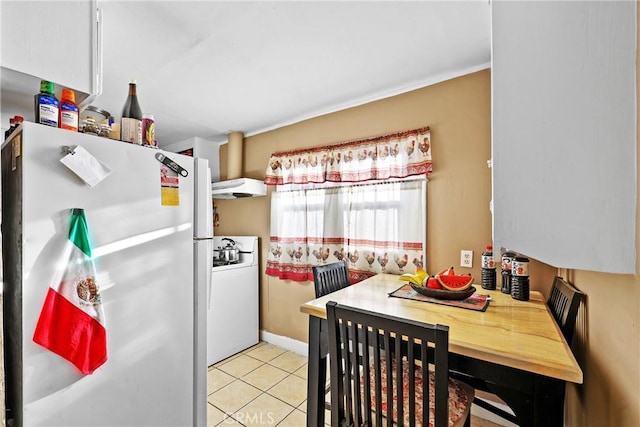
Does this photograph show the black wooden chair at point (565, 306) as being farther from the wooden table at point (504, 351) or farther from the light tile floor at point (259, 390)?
the light tile floor at point (259, 390)

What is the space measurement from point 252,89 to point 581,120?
230 cm

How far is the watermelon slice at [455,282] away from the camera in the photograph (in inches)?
62.0

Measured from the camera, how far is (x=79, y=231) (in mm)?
1052

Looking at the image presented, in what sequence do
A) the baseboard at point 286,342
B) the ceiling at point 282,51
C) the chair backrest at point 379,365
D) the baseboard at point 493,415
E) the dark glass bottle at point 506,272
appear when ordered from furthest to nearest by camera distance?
the baseboard at point 286,342 → the baseboard at point 493,415 → the dark glass bottle at point 506,272 → the ceiling at point 282,51 → the chair backrest at point 379,365

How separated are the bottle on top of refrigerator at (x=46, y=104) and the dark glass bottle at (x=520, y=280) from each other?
221 centimetres

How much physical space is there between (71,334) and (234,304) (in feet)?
6.02

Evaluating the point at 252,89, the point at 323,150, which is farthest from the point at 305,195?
the point at 252,89

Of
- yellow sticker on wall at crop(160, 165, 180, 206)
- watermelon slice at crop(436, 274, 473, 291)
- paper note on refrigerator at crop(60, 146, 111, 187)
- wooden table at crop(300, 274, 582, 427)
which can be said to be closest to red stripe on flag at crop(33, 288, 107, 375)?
paper note on refrigerator at crop(60, 146, 111, 187)

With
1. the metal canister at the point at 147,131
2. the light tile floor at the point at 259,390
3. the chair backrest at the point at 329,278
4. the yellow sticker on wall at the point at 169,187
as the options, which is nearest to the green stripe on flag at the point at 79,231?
the yellow sticker on wall at the point at 169,187

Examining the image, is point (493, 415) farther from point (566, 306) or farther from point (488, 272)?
point (566, 306)

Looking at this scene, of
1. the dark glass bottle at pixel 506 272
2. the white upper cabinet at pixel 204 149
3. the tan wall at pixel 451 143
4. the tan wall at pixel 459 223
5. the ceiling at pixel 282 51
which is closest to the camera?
the tan wall at pixel 459 223

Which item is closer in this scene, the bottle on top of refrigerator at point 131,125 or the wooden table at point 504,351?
the wooden table at point 504,351

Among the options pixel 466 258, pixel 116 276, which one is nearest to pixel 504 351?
pixel 466 258

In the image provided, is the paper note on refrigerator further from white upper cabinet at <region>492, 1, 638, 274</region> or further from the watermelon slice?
the watermelon slice
